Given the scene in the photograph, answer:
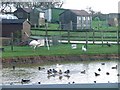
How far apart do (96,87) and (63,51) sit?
904cm

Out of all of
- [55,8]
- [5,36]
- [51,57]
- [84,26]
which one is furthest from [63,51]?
[55,8]

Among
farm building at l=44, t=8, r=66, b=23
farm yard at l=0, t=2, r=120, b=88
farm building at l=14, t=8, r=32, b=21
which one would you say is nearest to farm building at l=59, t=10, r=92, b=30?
farm building at l=44, t=8, r=66, b=23

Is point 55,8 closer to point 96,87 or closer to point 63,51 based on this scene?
point 63,51

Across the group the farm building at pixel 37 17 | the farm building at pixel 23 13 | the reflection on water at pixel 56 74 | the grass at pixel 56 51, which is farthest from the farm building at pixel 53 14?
the reflection on water at pixel 56 74

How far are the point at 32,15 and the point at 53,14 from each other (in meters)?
2.81

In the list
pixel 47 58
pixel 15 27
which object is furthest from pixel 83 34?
pixel 47 58

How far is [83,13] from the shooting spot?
2002cm

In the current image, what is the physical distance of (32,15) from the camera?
2022cm

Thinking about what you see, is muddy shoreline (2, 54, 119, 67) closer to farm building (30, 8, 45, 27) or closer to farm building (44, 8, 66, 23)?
farm building (30, 8, 45, 27)

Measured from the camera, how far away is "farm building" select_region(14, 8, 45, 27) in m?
20.0

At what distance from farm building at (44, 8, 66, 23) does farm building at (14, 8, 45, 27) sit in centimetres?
107

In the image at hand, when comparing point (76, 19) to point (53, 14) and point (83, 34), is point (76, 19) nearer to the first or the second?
point (83, 34)

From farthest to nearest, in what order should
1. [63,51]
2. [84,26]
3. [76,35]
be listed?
[84,26], [76,35], [63,51]

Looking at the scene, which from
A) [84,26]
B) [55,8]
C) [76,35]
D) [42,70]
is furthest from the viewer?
[55,8]
